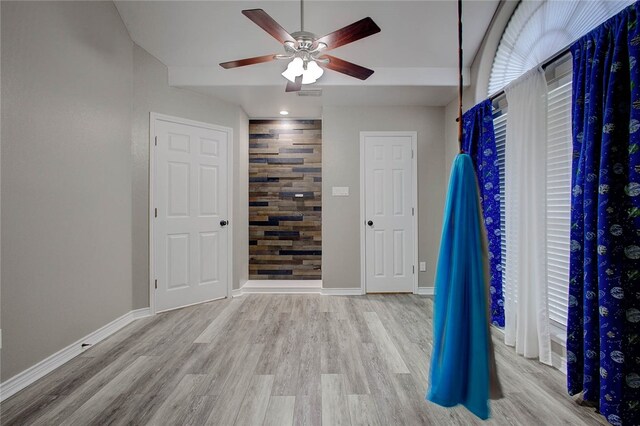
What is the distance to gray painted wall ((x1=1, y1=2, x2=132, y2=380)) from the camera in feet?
5.80

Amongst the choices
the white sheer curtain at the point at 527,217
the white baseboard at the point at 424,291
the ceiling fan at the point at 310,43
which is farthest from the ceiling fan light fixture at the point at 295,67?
the white baseboard at the point at 424,291

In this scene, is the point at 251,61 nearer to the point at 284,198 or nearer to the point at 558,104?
the point at 558,104

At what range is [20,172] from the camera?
1802mm

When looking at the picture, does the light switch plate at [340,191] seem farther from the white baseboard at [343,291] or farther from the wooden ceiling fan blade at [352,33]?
the wooden ceiling fan blade at [352,33]

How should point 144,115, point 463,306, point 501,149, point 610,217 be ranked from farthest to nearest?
point 144,115, point 501,149, point 610,217, point 463,306

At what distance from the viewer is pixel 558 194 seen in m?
2.01

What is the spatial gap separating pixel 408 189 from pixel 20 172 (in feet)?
11.6

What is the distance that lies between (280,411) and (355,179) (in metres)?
2.74

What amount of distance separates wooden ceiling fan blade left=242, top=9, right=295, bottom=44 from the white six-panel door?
190 centimetres

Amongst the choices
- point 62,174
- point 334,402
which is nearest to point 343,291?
point 334,402

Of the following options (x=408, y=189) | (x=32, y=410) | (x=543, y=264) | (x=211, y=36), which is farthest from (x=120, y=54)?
(x=543, y=264)

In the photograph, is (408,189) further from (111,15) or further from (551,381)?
(111,15)

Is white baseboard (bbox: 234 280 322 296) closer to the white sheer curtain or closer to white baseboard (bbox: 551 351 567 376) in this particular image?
the white sheer curtain

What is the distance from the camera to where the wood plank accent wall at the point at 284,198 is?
436 cm
